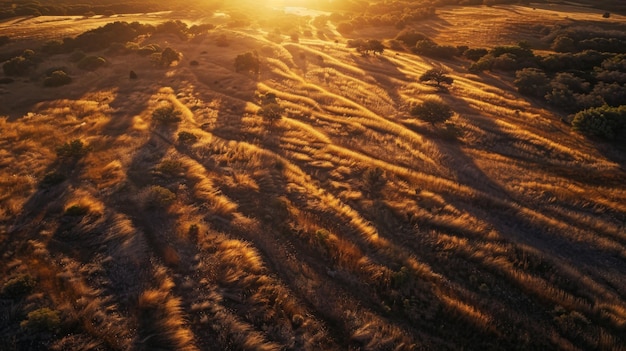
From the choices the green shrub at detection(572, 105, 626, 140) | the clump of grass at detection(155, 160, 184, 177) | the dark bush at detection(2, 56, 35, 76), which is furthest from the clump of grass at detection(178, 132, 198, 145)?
the green shrub at detection(572, 105, 626, 140)

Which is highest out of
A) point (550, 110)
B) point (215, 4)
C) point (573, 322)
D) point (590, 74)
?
point (215, 4)

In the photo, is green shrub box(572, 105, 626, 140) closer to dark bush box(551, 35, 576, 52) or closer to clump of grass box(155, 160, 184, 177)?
dark bush box(551, 35, 576, 52)

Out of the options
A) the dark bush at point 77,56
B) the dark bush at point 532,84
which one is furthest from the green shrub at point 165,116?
the dark bush at point 532,84

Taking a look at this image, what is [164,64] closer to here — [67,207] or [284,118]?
[284,118]

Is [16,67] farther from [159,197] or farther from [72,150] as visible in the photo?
[159,197]

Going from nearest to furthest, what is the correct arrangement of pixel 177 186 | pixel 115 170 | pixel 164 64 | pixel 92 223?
pixel 92 223 < pixel 177 186 < pixel 115 170 < pixel 164 64

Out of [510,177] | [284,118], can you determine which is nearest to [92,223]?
[284,118]
